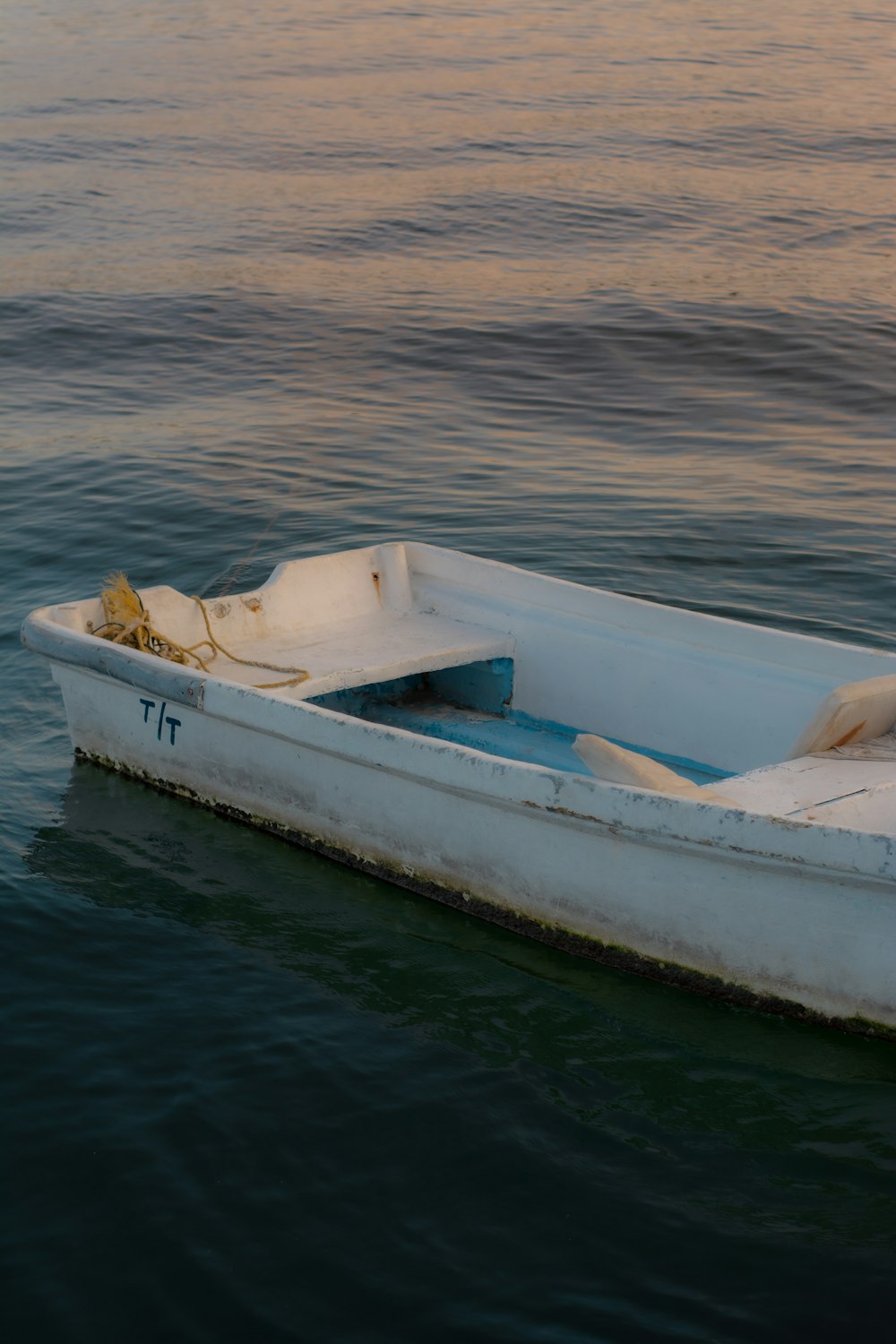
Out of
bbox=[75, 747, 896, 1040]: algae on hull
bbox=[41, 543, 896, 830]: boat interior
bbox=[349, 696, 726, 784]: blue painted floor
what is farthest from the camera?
bbox=[349, 696, 726, 784]: blue painted floor

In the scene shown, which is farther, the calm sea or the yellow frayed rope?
the yellow frayed rope

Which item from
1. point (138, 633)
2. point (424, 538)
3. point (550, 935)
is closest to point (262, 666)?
point (138, 633)

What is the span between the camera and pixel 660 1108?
423cm

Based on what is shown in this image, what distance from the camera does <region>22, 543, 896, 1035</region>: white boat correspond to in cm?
432

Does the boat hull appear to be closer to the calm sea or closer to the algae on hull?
the algae on hull

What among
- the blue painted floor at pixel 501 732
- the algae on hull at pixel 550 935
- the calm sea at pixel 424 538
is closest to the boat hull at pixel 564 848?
the algae on hull at pixel 550 935

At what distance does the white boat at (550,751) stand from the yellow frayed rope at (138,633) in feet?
0.17

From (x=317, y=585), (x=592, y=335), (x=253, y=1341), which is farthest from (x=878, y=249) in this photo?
(x=253, y=1341)

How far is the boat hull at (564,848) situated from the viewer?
13.8ft

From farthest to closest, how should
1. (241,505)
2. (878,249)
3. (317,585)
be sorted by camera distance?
(878,249)
(241,505)
(317,585)

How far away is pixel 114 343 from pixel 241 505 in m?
4.66

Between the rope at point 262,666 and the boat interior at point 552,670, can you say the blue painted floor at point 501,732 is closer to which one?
the boat interior at point 552,670

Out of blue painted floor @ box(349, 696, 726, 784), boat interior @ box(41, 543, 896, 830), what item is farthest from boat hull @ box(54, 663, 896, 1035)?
blue painted floor @ box(349, 696, 726, 784)

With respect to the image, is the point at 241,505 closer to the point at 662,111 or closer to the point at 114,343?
the point at 114,343
